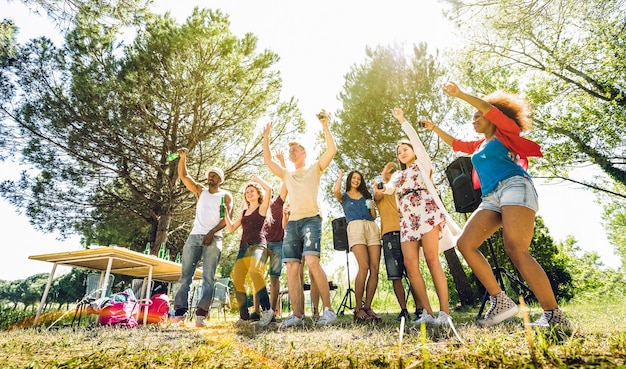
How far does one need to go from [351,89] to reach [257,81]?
310cm

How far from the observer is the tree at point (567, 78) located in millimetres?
7160

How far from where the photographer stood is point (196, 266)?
3.33 meters

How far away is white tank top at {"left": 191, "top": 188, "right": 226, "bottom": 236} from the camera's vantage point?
11.3ft

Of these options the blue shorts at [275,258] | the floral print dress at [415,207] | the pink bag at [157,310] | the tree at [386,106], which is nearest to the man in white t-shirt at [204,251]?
the blue shorts at [275,258]

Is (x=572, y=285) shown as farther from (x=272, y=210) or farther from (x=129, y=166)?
(x=129, y=166)

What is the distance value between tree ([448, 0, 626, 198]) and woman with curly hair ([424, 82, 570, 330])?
17.5 ft

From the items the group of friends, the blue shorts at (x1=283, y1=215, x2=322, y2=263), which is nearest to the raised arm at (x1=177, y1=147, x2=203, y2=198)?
the group of friends

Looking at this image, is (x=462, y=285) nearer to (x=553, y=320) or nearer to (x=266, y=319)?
(x=266, y=319)

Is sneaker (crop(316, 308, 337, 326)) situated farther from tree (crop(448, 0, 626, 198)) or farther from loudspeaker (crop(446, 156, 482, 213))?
tree (crop(448, 0, 626, 198))

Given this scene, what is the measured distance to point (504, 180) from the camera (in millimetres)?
1838

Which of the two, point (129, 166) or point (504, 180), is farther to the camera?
point (129, 166)

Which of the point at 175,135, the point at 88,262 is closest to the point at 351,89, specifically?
the point at 175,135

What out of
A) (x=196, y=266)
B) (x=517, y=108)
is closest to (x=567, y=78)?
(x=517, y=108)

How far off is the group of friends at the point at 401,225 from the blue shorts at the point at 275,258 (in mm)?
12
